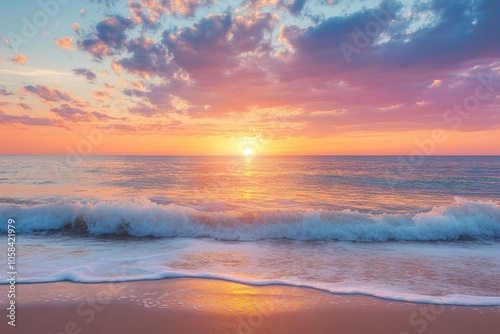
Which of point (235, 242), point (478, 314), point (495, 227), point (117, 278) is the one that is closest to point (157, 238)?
point (235, 242)

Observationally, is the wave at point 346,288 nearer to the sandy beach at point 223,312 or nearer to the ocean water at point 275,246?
the ocean water at point 275,246

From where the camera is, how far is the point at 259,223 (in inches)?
468

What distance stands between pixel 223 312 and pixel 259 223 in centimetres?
676

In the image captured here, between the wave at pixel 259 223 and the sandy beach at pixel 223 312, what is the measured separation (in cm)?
524

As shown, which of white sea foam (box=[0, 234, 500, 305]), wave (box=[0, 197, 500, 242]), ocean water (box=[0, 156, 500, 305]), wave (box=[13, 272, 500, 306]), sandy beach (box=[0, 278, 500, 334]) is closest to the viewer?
sandy beach (box=[0, 278, 500, 334])

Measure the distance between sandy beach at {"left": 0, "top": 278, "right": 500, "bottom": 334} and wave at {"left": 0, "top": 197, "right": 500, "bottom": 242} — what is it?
5.24 metres

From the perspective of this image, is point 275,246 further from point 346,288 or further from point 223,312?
point 223,312

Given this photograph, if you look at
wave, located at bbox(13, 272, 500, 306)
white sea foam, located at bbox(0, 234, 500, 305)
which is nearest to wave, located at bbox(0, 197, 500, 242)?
white sea foam, located at bbox(0, 234, 500, 305)

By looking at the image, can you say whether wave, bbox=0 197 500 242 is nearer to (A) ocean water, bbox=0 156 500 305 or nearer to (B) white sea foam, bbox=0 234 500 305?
(A) ocean water, bbox=0 156 500 305

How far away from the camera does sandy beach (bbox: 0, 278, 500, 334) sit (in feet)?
15.5

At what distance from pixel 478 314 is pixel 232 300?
4.13m

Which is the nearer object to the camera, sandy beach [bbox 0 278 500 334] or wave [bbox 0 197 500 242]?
sandy beach [bbox 0 278 500 334]

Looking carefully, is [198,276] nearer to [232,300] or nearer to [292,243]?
[232,300]

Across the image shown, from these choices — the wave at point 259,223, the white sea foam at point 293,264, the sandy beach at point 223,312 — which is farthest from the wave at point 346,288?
the wave at point 259,223
